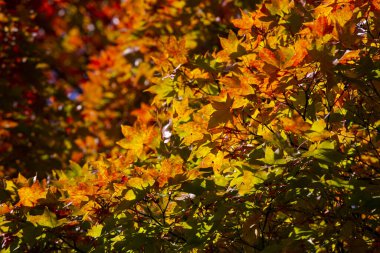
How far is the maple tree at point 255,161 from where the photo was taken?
182cm

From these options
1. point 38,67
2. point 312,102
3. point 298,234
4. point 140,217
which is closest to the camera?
point 298,234

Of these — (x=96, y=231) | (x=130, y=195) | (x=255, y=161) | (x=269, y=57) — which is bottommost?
(x=96, y=231)

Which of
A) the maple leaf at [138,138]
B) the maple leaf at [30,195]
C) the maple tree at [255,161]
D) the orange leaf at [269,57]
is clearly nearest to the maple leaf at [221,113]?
the maple tree at [255,161]

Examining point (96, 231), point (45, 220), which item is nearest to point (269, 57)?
point (96, 231)

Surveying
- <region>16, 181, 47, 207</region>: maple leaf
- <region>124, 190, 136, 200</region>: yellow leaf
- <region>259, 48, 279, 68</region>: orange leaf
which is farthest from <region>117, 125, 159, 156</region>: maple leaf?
<region>259, 48, 279, 68</region>: orange leaf

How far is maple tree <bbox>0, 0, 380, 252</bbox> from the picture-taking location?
5.97 ft

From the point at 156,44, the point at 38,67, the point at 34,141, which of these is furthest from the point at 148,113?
the point at 38,67

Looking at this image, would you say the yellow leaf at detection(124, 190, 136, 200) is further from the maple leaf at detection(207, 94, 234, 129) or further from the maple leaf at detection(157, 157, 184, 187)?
the maple leaf at detection(207, 94, 234, 129)

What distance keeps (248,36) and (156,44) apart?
2319 mm

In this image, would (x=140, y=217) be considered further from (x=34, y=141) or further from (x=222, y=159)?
(x=34, y=141)

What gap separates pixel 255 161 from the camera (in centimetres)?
175

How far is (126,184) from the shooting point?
195 centimetres

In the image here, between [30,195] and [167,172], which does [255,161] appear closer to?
[167,172]

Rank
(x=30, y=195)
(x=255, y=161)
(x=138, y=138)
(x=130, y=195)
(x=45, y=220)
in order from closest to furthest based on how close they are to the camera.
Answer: (x=255, y=161), (x=130, y=195), (x=45, y=220), (x=30, y=195), (x=138, y=138)
